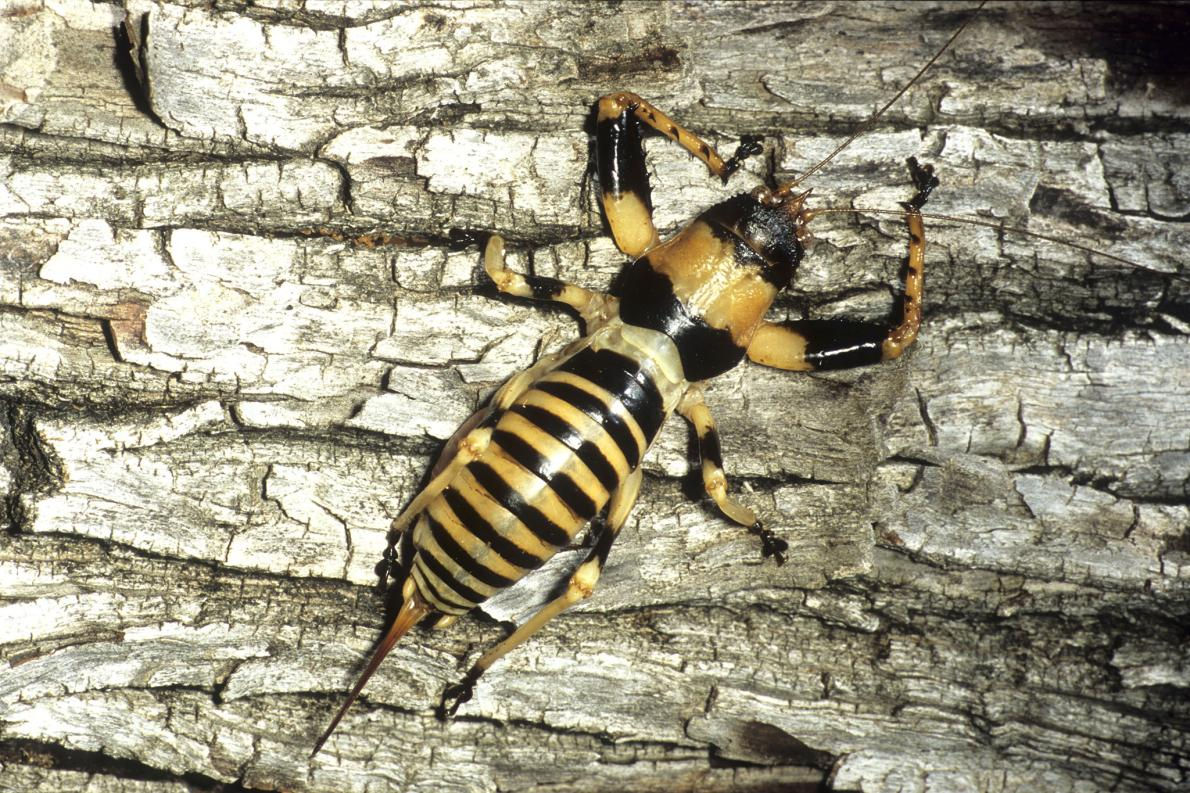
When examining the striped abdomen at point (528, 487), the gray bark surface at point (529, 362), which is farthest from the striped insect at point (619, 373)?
the gray bark surface at point (529, 362)

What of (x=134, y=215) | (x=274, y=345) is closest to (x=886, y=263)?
(x=274, y=345)

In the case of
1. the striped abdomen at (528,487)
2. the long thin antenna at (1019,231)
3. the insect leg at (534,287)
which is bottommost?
the striped abdomen at (528,487)

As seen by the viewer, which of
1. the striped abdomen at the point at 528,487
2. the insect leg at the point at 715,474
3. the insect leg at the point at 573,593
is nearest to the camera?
the striped abdomen at the point at 528,487

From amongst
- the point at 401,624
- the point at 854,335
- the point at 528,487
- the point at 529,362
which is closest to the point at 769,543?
the point at 854,335

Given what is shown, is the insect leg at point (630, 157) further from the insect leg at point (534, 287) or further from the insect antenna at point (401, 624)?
the insect antenna at point (401, 624)

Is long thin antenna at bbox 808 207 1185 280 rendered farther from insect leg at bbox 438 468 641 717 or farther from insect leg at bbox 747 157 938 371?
insect leg at bbox 438 468 641 717

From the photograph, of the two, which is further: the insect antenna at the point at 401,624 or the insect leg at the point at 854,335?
the insect leg at the point at 854,335

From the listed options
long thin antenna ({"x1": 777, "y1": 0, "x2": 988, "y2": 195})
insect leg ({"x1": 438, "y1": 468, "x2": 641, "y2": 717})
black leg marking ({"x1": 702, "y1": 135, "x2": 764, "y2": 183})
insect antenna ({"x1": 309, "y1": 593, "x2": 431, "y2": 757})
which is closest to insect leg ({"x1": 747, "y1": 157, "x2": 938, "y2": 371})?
long thin antenna ({"x1": 777, "y1": 0, "x2": 988, "y2": 195})

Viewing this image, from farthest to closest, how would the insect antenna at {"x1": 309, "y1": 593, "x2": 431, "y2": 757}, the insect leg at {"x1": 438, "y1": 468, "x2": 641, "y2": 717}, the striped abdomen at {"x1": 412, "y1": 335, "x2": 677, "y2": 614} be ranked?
1. the insect leg at {"x1": 438, "y1": 468, "x2": 641, "y2": 717}
2. the insect antenna at {"x1": 309, "y1": 593, "x2": 431, "y2": 757}
3. the striped abdomen at {"x1": 412, "y1": 335, "x2": 677, "y2": 614}
